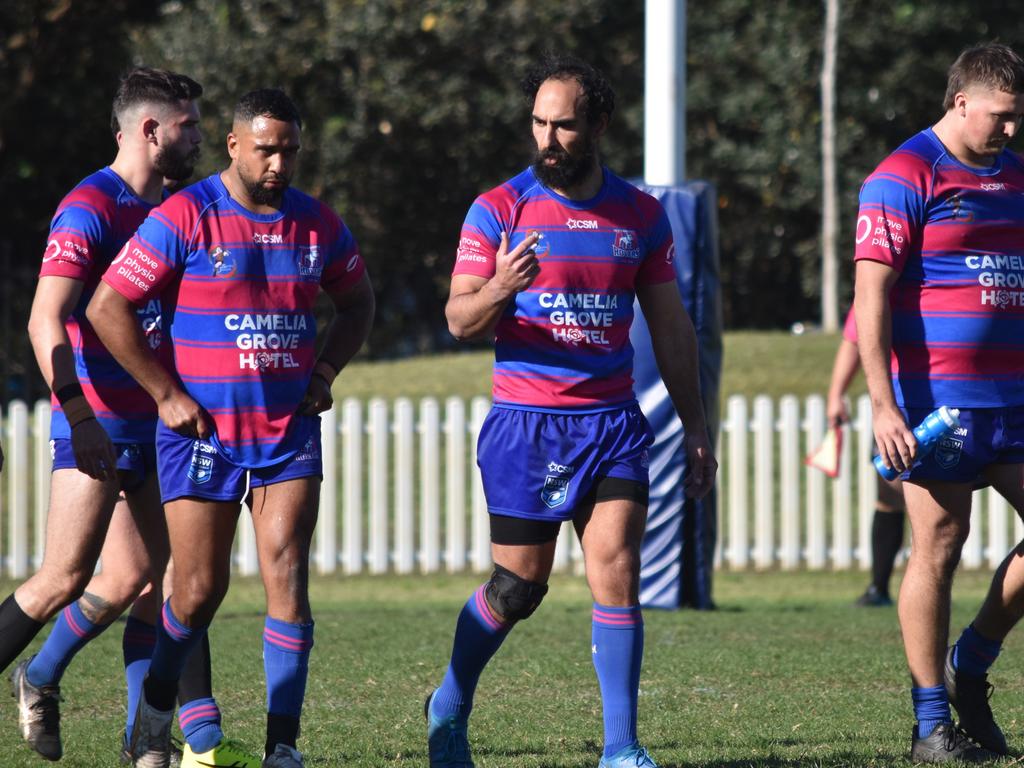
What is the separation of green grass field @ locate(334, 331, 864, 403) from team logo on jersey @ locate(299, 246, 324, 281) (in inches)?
452

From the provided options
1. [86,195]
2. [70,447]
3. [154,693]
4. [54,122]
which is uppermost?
[54,122]

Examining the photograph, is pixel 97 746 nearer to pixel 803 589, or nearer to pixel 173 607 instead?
pixel 173 607

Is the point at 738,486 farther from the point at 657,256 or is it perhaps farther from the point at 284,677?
the point at 284,677

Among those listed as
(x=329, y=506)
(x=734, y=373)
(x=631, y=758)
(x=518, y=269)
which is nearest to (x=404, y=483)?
(x=329, y=506)

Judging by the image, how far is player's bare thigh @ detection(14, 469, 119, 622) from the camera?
525 centimetres

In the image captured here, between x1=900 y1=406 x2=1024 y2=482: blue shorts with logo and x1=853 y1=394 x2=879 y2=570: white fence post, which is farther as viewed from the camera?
x1=853 y1=394 x2=879 y2=570: white fence post

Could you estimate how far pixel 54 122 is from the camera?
74.4 ft

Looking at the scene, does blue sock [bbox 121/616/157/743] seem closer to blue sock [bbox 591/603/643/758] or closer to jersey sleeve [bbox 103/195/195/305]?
jersey sleeve [bbox 103/195/195/305]

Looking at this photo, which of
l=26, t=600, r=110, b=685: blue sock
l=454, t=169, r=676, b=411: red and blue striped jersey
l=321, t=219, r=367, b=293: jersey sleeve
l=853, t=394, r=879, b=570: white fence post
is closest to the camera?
l=454, t=169, r=676, b=411: red and blue striped jersey

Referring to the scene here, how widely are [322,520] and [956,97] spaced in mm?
8509

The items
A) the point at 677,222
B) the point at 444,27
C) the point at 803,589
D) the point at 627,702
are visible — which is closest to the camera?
the point at 627,702

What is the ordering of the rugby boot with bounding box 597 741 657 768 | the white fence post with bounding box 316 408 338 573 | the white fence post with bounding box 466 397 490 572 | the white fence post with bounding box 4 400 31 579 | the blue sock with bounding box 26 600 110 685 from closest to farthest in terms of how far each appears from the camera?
the rugby boot with bounding box 597 741 657 768
the blue sock with bounding box 26 600 110 685
the white fence post with bounding box 4 400 31 579
the white fence post with bounding box 466 397 490 572
the white fence post with bounding box 316 408 338 573

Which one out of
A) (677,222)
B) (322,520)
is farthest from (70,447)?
(322,520)

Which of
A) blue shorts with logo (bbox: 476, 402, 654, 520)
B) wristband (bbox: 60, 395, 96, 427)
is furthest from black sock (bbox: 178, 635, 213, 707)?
blue shorts with logo (bbox: 476, 402, 654, 520)
